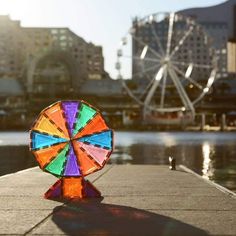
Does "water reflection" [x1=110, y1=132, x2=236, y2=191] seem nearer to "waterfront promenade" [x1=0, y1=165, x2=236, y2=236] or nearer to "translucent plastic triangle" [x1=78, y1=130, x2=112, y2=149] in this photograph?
"waterfront promenade" [x1=0, y1=165, x2=236, y2=236]

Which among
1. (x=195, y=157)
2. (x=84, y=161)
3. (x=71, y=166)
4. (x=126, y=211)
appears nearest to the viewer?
(x=126, y=211)

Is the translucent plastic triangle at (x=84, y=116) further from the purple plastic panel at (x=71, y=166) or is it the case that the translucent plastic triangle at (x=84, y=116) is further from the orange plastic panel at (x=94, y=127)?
the purple plastic panel at (x=71, y=166)

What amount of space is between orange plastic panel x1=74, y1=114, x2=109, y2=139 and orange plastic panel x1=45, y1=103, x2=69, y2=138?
0.30 meters

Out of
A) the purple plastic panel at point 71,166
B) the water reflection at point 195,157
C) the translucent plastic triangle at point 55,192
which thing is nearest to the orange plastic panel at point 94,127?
the purple plastic panel at point 71,166

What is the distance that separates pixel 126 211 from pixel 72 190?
2.16 m

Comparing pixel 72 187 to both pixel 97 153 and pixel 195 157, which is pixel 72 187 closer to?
pixel 97 153

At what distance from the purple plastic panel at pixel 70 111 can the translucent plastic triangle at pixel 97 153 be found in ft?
1.35

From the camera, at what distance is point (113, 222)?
8609 millimetres

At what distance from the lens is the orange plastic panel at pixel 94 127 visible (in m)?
11.8

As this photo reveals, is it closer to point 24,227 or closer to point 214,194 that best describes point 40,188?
point 214,194

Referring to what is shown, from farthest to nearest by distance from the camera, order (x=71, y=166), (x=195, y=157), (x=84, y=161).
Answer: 1. (x=195, y=157)
2. (x=84, y=161)
3. (x=71, y=166)

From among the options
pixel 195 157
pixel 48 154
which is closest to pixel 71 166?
pixel 48 154

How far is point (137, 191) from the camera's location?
518 inches

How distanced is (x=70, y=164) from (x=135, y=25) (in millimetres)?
83325
